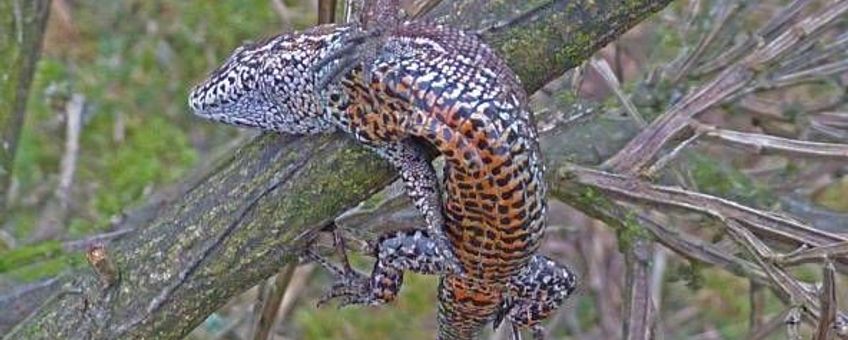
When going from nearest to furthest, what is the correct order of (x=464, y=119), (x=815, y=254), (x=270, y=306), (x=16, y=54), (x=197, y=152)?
(x=464, y=119), (x=815, y=254), (x=270, y=306), (x=16, y=54), (x=197, y=152)

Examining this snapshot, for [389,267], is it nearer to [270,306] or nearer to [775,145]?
[270,306]

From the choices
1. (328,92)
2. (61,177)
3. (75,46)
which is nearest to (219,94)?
(328,92)

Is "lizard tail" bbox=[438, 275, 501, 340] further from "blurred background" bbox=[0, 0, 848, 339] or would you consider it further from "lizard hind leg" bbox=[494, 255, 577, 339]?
"blurred background" bbox=[0, 0, 848, 339]

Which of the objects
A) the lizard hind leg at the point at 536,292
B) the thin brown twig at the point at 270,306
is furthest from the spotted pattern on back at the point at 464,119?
the thin brown twig at the point at 270,306

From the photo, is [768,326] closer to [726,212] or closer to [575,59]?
[726,212]

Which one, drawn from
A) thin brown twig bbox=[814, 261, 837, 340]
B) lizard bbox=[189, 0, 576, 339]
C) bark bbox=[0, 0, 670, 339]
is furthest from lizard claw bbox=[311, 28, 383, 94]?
thin brown twig bbox=[814, 261, 837, 340]

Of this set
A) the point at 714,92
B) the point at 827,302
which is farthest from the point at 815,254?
the point at 714,92

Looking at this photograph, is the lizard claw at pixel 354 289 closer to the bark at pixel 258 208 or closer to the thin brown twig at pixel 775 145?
the bark at pixel 258 208
